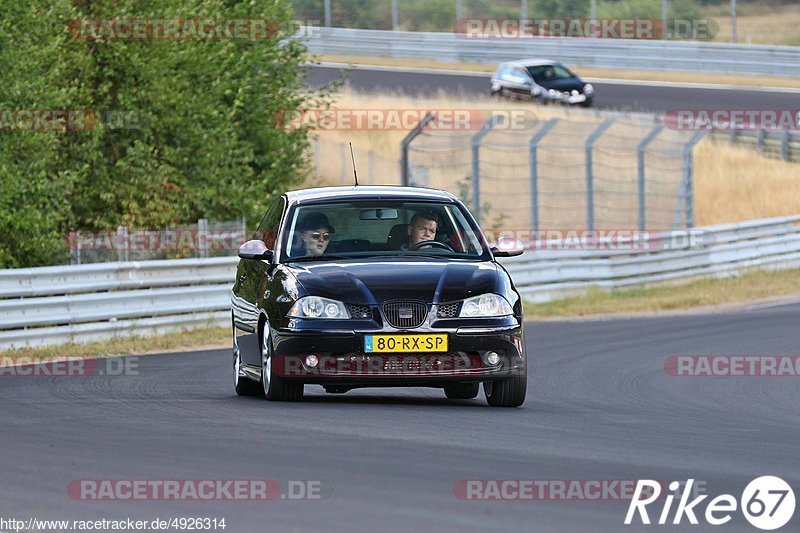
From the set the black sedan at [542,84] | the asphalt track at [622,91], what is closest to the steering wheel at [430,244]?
the asphalt track at [622,91]

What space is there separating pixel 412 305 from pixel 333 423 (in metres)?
1.14

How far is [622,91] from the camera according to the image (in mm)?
48594

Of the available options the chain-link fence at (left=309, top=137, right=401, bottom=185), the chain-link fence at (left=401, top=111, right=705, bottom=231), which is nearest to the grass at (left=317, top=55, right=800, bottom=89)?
the chain-link fence at (left=401, top=111, right=705, bottom=231)

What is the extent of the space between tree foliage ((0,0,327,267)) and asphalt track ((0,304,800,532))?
27.2 ft

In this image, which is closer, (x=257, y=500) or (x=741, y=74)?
(x=257, y=500)

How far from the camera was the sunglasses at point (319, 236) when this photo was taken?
38.5 feet

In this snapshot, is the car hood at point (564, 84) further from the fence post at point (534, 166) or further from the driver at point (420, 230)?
the driver at point (420, 230)

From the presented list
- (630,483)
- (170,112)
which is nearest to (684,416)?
(630,483)

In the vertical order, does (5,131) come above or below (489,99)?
above

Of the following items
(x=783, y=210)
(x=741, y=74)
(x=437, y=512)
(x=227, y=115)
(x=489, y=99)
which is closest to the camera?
(x=437, y=512)

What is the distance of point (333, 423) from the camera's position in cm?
999

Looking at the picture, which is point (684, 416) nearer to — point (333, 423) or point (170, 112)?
point (333, 423)

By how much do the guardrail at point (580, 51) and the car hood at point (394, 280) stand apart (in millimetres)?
34541

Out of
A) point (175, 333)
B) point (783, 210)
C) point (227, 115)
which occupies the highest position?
point (227, 115)
